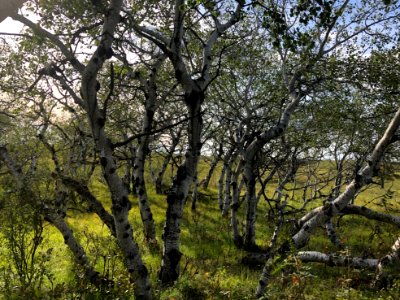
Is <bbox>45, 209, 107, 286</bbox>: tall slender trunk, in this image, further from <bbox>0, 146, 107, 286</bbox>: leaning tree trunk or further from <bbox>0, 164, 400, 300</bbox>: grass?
<bbox>0, 164, 400, 300</bbox>: grass

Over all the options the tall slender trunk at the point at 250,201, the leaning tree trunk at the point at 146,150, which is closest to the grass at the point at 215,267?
the tall slender trunk at the point at 250,201

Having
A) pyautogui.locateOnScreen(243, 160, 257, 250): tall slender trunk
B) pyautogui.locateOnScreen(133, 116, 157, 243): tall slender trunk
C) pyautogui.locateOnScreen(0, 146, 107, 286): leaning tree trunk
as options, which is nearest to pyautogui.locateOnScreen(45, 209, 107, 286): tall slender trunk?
pyautogui.locateOnScreen(0, 146, 107, 286): leaning tree trunk

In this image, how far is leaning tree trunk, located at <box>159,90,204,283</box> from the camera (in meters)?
7.83

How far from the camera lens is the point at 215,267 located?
11.7m

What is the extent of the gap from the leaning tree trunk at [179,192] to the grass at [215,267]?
1.31 ft

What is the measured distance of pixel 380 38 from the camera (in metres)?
12.1

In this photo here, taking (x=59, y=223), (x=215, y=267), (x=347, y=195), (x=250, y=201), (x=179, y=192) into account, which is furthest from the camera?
(x=250, y=201)

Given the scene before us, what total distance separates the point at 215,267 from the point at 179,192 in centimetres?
484

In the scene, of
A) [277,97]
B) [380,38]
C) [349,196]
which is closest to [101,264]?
[349,196]

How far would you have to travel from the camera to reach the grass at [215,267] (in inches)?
300

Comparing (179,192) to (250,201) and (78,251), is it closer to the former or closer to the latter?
(78,251)

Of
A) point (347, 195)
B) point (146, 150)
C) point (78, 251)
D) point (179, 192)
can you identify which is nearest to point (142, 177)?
point (146, 150)

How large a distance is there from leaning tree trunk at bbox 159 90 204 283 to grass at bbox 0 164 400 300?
40cm

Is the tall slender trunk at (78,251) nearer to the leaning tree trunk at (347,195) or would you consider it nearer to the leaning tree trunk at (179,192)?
the leaning tree trunk at (179,192)
